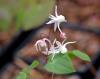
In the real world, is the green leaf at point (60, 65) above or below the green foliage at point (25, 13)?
below

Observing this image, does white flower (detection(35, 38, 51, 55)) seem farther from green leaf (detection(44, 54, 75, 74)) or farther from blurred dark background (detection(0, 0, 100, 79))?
blurred dark background (detection(0, 0, 100, 79))

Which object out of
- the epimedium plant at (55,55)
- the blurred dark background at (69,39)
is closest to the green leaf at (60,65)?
the epimedium plant at (55,55)

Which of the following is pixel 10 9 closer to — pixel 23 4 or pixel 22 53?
pixel 23 4

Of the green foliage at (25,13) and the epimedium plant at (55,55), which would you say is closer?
the epimedium plant at (55,55)

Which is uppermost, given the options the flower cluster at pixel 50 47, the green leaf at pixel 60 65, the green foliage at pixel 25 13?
the green foliage at pixel 25 13

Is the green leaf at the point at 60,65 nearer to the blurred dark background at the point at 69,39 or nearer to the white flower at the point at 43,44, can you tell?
the white flower at the point at 43,44

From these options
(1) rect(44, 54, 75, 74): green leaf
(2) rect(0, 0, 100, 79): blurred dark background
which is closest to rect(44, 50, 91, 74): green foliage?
(1) rect(44, 54, 75, 74): green leaf

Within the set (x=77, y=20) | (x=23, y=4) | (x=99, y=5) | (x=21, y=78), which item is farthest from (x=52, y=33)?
(x=99, y=5)
